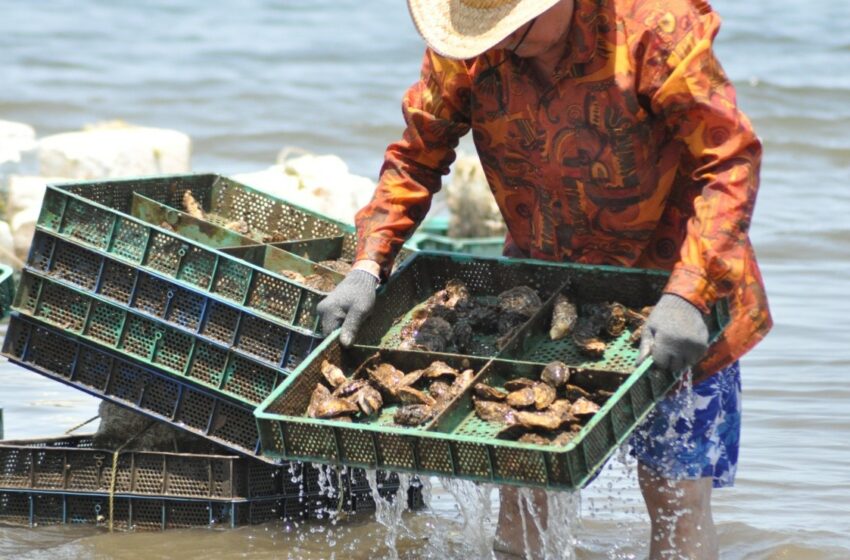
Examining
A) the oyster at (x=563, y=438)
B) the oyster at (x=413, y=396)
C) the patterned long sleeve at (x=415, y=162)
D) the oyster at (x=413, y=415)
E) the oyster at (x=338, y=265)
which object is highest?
the patterned long sleeve at (x=415, y=162)

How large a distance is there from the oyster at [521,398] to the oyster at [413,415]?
198mm

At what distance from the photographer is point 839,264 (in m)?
8.89

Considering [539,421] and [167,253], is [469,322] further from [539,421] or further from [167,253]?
[167,253]

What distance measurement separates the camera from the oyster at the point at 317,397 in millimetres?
3559

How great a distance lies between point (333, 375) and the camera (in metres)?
3.68

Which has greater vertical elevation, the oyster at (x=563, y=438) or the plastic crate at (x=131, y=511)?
the oyster at (x=563, y=438)

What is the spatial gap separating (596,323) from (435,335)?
1.46 ft

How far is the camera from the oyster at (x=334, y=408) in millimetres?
3510

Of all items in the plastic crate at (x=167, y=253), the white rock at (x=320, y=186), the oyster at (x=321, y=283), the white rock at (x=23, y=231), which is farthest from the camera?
the white rock at (x=23, y=231)

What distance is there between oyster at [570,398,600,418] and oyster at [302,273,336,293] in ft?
3.44

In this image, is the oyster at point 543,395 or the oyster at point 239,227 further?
the oyster at point 239,227

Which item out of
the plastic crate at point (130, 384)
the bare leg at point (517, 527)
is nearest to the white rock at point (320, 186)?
the plastic crate at point (130, 384)

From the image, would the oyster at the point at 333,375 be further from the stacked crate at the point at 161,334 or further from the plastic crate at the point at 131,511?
the plastic crate at the point at 131,511

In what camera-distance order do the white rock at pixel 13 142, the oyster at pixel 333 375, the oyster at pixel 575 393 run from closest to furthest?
the oyster at pixel 575 393 < the oyster at pixel 333 375 < the white rock at pixel 13 142
